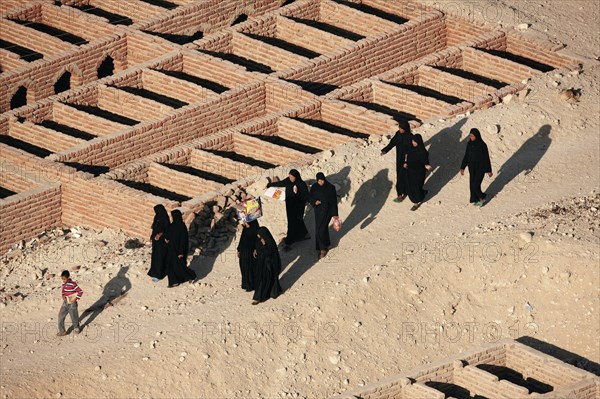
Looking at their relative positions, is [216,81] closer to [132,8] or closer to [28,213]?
[132,8]

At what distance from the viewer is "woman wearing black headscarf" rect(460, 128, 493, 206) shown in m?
27.9

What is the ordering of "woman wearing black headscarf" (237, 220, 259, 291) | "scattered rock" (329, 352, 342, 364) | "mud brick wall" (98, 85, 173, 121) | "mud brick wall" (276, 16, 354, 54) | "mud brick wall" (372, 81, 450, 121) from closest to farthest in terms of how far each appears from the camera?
1. "scattered rock" (329, 352, 342, 364)
2. "woman wearing black headscarf" (237, 220, 259, 291)
3. "mud brick wall" (372, 81, 450, 121)
4. "mud brick wall" (98, 85, 173, 121)
5. "mud brick wall" (276, 16, 354, 54)

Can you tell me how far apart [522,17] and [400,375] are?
9.34 metres

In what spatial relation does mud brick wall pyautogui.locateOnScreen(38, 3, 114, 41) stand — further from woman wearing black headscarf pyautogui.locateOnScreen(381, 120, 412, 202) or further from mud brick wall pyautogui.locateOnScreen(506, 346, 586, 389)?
mud brick wall pyautogui.locateOnScreen(506, 346, 586, 389)

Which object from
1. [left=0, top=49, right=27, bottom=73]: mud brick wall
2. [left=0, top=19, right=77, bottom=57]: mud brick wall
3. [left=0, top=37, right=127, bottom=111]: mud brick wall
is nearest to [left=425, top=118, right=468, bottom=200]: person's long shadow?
[left=0, top=37, right=127, bottom=111]: mud brick wall


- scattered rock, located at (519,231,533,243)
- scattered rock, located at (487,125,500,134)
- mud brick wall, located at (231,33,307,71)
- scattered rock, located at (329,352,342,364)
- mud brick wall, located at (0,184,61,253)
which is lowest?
mud brick wall, located at (0,184,61,253)

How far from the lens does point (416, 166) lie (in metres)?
28.1

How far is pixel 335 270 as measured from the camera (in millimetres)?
27062

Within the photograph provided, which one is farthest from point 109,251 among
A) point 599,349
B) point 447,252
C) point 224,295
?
point 599,349

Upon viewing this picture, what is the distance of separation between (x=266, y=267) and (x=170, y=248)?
1.37 meters

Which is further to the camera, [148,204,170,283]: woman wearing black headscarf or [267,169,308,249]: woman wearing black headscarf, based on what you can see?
[267,169,308,249]: woman wearing black headscarf

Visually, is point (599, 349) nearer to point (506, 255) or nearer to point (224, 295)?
point (506, 255)

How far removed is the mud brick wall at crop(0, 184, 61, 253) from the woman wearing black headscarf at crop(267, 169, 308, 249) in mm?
3525

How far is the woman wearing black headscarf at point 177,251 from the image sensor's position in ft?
88.2
